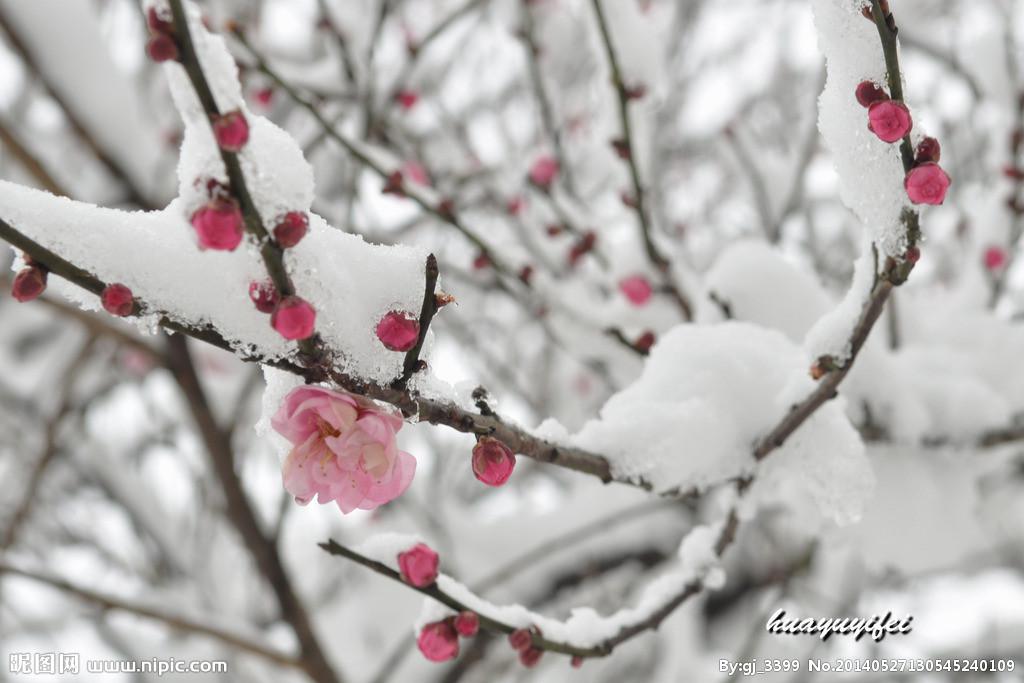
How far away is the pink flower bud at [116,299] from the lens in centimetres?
67

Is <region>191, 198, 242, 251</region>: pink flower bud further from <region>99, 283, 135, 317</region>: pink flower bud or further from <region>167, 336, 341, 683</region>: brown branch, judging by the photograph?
<region>167, 336, 341, 683</region>: brown branch

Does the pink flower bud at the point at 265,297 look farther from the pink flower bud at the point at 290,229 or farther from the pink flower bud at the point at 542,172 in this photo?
the pink flower bud at the point at 542,172

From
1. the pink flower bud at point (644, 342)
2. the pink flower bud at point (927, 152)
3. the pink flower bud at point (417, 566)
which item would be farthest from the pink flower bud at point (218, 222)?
the pink flower bud at point (644, 342)

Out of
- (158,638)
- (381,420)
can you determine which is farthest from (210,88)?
(158,638)

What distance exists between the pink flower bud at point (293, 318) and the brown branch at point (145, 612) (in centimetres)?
148

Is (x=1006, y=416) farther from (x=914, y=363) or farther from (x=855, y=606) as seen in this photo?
(x=855, y=606)

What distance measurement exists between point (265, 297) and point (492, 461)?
0.27m

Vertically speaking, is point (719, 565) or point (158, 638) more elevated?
point (158, 638)

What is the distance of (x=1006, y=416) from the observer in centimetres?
162

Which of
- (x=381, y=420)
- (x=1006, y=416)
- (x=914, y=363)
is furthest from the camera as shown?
(x=914, y=363)

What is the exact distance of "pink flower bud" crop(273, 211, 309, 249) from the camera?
2.11 ft

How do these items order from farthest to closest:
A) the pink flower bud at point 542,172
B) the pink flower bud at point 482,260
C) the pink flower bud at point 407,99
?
the pink flower bud at point 407,99
the pink flower bud at point 542,172
the pink flower bud at point 482,260

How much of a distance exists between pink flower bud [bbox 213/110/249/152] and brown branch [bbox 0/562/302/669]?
1.57 metres

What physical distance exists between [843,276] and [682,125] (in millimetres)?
1679
